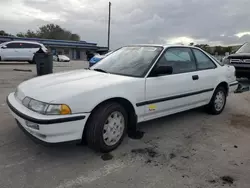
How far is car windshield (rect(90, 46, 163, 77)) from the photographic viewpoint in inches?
138

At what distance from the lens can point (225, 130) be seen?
4.09m

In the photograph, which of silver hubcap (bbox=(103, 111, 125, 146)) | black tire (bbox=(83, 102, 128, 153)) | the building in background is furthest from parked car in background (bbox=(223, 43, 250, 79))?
the building in background

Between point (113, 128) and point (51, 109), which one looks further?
point (113, 128)

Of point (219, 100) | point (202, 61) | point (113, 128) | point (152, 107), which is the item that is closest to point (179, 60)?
point (202, 61)

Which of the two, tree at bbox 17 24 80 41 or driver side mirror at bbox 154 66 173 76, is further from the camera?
tree at bbox 17 24 80 41

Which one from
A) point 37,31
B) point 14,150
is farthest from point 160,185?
point 37,31

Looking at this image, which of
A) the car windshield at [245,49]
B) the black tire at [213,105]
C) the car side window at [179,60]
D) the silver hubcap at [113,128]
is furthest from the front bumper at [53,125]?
the car windshield at [245,49]

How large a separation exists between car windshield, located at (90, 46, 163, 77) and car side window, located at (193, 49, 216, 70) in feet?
3.34

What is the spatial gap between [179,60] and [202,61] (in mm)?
736

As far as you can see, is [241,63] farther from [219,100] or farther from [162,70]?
[162,70]

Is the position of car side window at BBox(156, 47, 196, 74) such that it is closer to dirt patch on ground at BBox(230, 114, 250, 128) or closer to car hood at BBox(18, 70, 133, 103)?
car hood at BBox(18, 70, 133, 103)

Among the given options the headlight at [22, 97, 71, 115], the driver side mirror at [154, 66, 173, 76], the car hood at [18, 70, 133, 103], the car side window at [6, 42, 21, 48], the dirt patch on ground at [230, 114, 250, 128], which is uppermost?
the car side window at [6, 42, 21, 48]

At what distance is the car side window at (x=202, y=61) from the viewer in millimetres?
4438

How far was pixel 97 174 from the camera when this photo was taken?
257 cm
